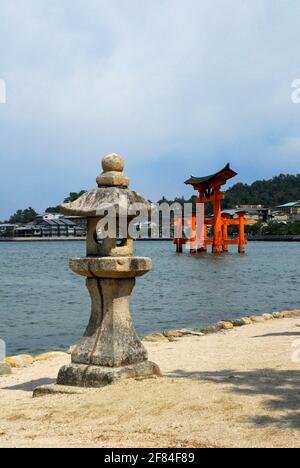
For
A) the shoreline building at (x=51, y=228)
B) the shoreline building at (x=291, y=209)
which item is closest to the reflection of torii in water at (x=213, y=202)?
the shoreline building at (x=51, y=228)

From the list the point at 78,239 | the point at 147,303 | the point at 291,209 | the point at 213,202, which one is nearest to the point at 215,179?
the point at 213,202

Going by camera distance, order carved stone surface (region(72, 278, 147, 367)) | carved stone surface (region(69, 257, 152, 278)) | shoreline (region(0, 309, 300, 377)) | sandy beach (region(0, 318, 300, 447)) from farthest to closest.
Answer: shoreline (region(0, 309, 300, 377))
carved stone surface (region(72, 278, 147, 367))
carved stone surface (region(69, 257, 152, 278))
sandy beach (region(0, 318, 300, 447))

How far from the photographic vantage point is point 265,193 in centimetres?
16138

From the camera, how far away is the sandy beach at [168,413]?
4441 mm

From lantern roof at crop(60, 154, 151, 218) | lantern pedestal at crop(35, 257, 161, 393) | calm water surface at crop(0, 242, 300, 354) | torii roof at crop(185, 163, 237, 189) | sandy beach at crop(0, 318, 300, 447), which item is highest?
torii roof at crop(185, 163, 237, 189)

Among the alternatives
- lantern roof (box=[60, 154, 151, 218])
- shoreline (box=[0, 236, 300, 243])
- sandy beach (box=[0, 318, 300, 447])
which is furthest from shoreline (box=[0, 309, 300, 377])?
shoreline (box=[0, 236, 300, 243])

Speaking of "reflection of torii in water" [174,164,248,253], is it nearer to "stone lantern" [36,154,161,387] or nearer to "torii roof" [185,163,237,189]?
"torii roof" [185,163,237,189]

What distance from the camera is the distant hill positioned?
499 feet

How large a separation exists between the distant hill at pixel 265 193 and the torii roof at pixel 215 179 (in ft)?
301

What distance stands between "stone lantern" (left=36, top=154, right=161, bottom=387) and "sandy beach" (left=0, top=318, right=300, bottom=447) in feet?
1.20

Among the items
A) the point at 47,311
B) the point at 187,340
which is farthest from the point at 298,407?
the point at 47,311

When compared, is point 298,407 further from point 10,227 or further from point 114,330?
point 10,227

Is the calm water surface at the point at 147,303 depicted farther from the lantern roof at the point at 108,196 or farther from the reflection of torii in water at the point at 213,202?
the reflection of torii in water at the point at 213,202
